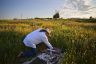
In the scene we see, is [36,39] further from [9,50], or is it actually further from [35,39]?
[9,50]

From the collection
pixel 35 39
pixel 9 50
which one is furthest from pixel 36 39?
pixel 9 50

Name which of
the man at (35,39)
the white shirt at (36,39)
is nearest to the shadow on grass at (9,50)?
the man at (35,39)

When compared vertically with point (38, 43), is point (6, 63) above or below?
below

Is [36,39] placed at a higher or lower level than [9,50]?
higher

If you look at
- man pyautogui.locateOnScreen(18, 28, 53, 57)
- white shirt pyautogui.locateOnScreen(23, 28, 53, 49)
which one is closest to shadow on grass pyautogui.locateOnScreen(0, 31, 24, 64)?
man pyautogui.locateOnScreen(18, 28, 53, 57)

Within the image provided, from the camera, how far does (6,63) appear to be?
898 centimetres

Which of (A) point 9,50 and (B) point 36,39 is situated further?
(A) point 9,50

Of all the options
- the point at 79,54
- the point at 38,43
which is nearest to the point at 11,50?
the point at 38,43

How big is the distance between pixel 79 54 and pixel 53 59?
2.97 ft

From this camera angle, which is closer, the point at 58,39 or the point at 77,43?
the point at 77,43

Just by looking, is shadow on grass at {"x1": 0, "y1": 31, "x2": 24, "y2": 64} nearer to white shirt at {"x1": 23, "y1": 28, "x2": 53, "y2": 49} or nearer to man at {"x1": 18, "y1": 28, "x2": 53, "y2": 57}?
man at {"x1": 18, "y1": 28, "x2": 53, "y2": 57}

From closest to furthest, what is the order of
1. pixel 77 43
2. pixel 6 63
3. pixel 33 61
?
pixel 33 61 < pixel 6 63 < pixel 77 43

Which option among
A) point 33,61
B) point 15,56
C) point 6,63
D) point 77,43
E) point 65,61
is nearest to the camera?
point 65,61

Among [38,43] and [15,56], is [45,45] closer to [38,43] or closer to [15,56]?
[38,43]
